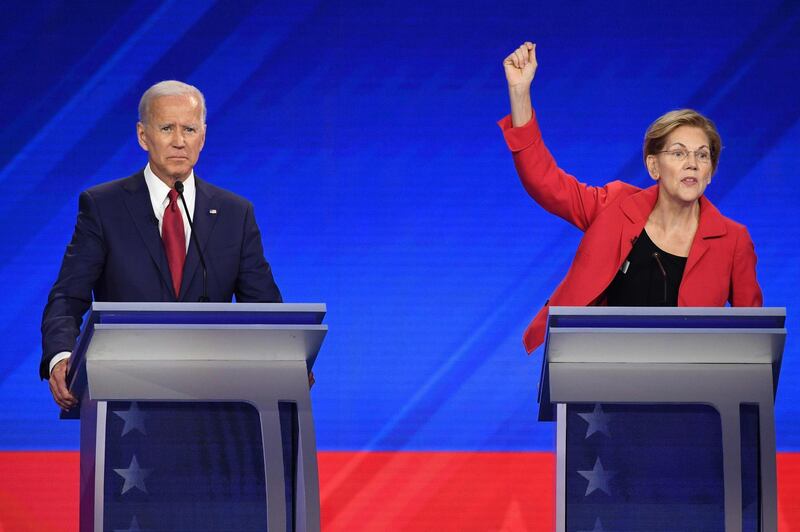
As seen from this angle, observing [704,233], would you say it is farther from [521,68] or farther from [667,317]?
Answer: [667,317]

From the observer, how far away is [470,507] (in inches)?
186

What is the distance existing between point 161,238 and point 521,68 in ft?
2.99

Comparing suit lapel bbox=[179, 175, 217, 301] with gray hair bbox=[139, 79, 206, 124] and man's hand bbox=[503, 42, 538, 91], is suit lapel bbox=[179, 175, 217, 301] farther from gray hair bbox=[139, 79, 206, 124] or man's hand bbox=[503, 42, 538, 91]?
man's hand bbox=[503, 42, 538, 91]

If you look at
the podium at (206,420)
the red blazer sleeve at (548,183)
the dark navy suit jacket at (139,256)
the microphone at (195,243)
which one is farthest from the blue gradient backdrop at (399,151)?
the podium at (206,420)

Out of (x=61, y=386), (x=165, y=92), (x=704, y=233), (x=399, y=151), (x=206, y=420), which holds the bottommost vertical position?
(x=206, y=420)

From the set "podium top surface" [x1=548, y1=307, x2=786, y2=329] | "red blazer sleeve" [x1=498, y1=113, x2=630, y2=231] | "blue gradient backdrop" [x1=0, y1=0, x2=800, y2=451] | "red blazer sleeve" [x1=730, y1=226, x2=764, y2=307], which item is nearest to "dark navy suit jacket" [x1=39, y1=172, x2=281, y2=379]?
"red blazer sleeve" [x1=498, y1=113, x2=630, y2=231]

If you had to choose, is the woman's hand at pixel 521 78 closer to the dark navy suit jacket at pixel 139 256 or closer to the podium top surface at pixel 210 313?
the dark navy suit jacket at pixel 139 256

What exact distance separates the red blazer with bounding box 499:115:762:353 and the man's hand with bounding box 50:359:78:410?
1.03 m

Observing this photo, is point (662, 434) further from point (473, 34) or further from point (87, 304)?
point (473, 34)

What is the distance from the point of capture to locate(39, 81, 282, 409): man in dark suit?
3.19m

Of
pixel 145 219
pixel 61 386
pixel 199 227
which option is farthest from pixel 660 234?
pixel 61 386

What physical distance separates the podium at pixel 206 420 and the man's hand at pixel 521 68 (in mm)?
1029

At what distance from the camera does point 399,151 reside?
5242 mm

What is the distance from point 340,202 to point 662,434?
8.77 feet
